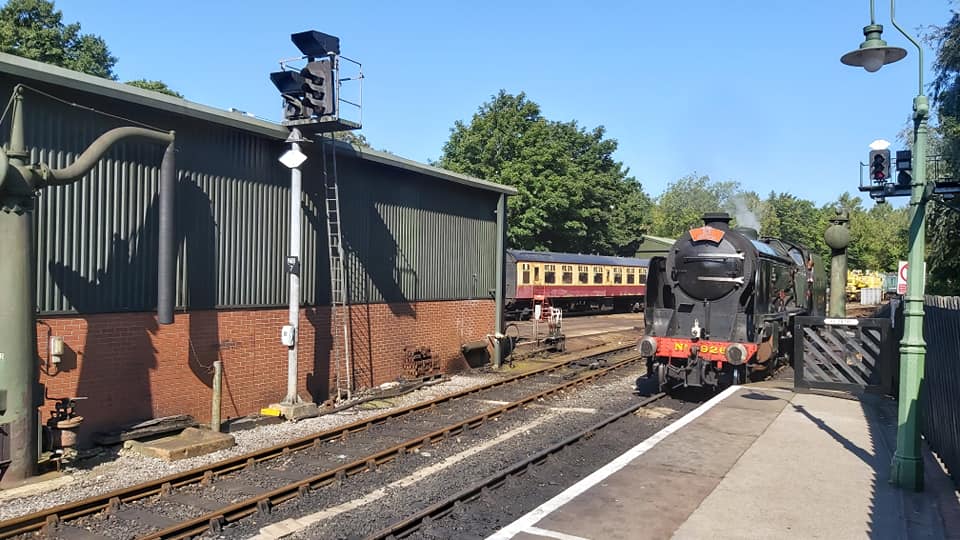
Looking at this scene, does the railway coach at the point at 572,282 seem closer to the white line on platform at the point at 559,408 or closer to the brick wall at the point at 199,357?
the brick wall at the point at 199,357

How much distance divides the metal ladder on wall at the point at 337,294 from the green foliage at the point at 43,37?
29089 millimetres

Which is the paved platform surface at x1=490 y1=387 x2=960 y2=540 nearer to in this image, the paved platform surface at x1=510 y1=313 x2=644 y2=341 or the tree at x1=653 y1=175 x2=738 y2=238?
the paved platform surface at x1=510 y1=313 x2=644 y2=341

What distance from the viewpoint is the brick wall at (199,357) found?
9.01 m

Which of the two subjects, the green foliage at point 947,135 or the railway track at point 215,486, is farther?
the green foliage at point 947,135

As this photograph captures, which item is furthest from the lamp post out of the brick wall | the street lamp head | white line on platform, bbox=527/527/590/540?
the brick wall

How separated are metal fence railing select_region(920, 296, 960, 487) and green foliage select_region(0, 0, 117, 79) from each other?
38.6 metres

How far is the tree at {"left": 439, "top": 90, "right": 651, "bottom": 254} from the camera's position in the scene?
135 ft

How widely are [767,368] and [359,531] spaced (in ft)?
34.7

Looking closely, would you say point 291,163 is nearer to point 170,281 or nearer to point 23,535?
point 170,281

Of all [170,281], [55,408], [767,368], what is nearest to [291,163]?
[170,281]

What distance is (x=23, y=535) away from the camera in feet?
20.0

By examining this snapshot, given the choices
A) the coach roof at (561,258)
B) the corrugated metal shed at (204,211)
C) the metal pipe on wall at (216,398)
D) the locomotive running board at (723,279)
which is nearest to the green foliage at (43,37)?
the coach roof at (561,258)

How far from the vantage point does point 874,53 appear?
22.6ft

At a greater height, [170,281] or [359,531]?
[170,281]
